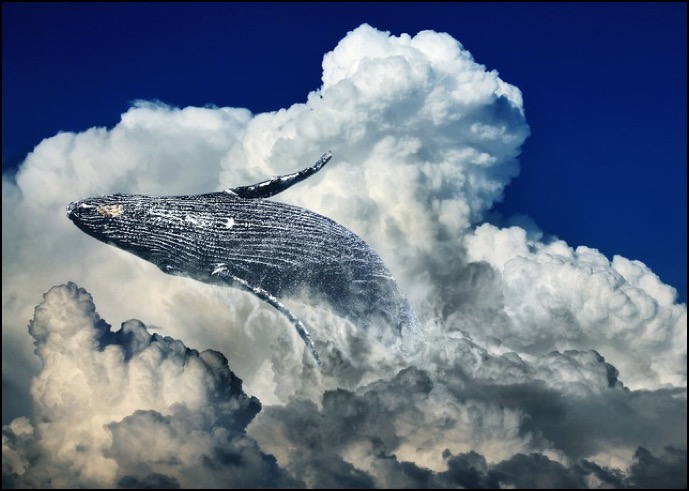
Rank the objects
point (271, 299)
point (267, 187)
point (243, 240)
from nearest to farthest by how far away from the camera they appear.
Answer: point (243, 240)
point (271, 299)
point (267, 187)

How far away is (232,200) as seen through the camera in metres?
20.1

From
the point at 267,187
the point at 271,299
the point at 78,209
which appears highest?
the point at 267,187

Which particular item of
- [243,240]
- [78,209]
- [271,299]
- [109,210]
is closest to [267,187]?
[243,240]

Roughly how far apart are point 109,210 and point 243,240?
153 inches

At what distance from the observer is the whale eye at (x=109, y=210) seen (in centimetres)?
1978

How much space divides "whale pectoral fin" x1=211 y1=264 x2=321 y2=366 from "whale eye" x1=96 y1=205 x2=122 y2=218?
3.17 m

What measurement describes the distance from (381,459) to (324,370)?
5185 mm


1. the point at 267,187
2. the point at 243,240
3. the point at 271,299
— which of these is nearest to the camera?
the point at 243,240

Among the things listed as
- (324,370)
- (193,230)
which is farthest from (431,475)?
(193,230)

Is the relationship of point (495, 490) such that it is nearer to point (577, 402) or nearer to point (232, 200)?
point (577, 402)

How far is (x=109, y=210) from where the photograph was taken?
19.8 m

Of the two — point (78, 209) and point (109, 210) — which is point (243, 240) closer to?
point (109, 210)

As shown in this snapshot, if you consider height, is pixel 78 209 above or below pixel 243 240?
above

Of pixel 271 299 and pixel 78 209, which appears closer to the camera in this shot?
pixel 78 209
